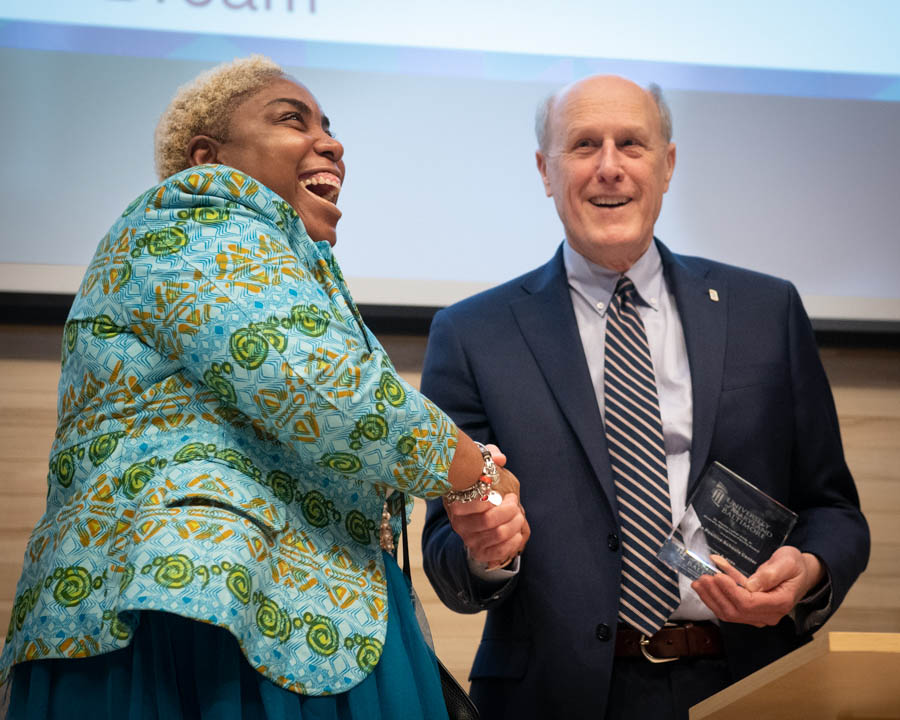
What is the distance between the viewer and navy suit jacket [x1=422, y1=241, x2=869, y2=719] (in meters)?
1.67

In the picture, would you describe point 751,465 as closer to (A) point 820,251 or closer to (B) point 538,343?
(B) point 538,343

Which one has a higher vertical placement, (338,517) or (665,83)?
(665,83)

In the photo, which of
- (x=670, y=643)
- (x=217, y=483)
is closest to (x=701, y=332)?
(x=670, y=643)

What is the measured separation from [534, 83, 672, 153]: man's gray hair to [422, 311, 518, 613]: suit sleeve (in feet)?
1.48

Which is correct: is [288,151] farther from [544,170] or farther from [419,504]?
[419,504]

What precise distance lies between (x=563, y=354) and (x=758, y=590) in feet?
1.78

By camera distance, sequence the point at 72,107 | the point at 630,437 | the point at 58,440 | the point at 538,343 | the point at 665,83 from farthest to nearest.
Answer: the point at 665,83, the point at 72,107, the point at 538,343, the point at 630,437, the point at 58,440

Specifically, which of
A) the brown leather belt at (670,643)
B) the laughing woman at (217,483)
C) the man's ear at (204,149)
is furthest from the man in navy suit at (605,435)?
the man's ear at (204,149)

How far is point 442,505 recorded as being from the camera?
1.75 m

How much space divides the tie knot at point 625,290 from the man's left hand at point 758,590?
56cm

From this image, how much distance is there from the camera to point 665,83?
2.54m

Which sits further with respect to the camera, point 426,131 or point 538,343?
point 426,131

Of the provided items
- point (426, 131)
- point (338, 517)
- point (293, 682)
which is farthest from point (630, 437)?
point (426, 131)

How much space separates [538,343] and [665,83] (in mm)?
1018
